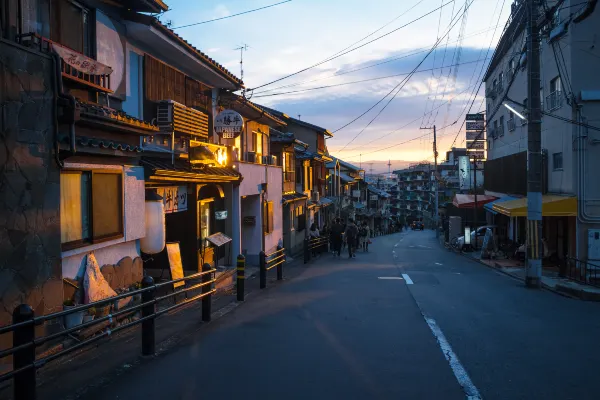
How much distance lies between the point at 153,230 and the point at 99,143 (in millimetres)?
3100

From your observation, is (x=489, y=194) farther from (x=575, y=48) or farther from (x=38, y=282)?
(x=38, y=282)

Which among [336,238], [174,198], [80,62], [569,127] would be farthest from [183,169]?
[336,238]

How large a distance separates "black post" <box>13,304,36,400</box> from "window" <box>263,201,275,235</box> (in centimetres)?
1725

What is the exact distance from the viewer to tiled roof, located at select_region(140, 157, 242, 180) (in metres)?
11.1

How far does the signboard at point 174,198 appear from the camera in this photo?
13.0 meters

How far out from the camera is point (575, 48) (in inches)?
763

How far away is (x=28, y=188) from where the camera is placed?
6.59 meters

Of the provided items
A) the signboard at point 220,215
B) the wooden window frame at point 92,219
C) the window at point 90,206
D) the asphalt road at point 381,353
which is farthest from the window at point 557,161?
the window at point 90,206

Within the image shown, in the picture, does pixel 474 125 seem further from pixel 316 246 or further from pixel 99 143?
pixel 99 143

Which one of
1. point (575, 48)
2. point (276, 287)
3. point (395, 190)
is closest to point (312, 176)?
point (575, 48)

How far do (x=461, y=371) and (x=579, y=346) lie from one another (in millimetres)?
2714

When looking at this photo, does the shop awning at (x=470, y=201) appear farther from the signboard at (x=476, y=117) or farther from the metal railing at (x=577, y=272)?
the metal railing at (x=577, y=272)

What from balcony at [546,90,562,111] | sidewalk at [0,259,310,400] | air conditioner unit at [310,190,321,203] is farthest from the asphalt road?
air conditioner unit at [310,190,321,203]

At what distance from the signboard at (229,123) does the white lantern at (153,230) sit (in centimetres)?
533
